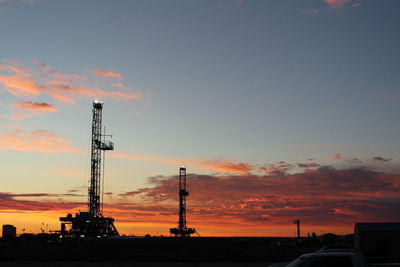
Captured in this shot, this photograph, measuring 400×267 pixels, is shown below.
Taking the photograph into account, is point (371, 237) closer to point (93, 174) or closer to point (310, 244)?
point (310, 244)

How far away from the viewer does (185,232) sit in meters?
140

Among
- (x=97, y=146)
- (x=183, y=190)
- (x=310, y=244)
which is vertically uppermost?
(x=97, y=146)

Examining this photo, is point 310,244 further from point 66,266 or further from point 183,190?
point 183,190

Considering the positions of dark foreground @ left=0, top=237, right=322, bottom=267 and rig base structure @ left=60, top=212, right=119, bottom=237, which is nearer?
dark foreground @ left=0, top=237, right=322, bottom=267

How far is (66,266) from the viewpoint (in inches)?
1615

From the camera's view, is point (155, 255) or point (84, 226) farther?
point (84, 226)

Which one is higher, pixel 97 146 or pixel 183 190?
pixel 97 146

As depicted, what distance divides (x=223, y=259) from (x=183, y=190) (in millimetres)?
89612

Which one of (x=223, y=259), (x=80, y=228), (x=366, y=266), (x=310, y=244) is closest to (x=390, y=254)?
(x=223, y=259)

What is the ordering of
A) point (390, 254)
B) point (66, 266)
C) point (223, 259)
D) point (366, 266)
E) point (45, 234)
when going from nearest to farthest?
point (366, 266)
point (390, 254)
point (66, 266)
point (223, 259)
point (45, 234)

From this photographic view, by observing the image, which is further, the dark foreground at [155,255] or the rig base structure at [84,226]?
the rig base structure at [84,226]

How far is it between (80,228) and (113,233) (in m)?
9.21

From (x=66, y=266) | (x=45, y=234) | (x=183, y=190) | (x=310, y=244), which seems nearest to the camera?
(x=66, y=266)

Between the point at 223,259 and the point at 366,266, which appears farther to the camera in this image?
the point at 223,259
